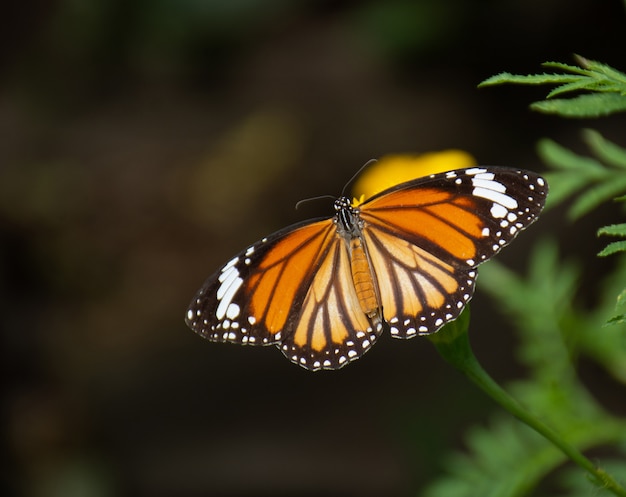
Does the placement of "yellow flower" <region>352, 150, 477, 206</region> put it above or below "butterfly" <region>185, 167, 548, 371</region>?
above

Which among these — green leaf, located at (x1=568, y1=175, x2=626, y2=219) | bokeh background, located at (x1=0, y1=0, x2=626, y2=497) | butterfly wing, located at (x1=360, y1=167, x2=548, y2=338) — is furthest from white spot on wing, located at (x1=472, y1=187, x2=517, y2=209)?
bokeh background, located at (x1=0, y1=0, x2=626, y2=497)

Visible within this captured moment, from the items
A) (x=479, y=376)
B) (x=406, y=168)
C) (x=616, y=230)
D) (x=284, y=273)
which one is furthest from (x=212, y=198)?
(x=616, y=230)

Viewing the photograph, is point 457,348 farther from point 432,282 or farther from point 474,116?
point 474,116

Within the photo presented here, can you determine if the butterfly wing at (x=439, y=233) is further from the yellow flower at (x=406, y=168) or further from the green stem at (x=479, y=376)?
the yellow flower at (x=406, y=168)

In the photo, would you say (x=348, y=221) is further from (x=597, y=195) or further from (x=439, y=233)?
(x=597, y=195)

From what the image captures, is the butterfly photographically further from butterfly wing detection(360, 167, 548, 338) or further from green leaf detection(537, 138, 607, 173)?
green leaf detection(537, 138, 607, 173)

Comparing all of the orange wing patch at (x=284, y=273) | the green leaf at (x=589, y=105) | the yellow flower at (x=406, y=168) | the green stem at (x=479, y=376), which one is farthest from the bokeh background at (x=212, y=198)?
the green leaf at (x=589, y=105)
